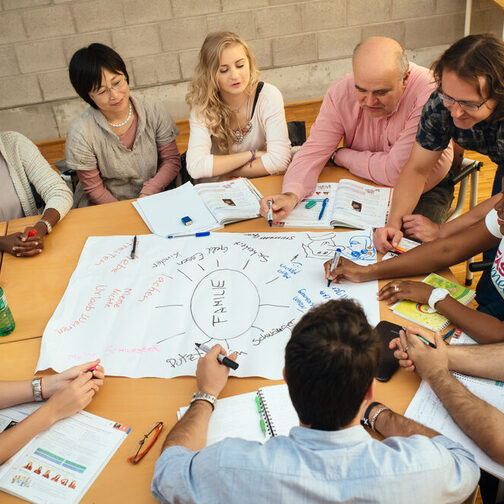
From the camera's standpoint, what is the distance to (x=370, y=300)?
4.84ft

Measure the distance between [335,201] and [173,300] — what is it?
0.76m

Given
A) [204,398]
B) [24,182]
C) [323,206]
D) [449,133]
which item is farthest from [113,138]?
[204,398]

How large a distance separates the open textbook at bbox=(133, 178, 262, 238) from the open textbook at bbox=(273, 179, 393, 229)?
18 cm

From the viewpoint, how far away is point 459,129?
→ 1.77m

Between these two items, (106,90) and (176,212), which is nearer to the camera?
(176,212)

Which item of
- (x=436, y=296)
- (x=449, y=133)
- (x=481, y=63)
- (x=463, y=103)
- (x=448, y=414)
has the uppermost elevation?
(x=481, y=63)

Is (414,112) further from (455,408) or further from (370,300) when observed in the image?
(455,408)

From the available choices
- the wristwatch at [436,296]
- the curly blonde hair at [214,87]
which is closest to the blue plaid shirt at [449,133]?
the wristwatch at [436,296]

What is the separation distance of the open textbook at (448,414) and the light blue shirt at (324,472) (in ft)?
0.49

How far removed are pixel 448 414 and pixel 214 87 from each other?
67.8 inches

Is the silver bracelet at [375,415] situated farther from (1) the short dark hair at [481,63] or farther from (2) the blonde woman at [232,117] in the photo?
(2) the blonde woman at [232,117]

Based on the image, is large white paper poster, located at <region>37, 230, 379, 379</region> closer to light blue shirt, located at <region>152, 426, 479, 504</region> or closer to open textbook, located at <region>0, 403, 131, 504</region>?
A: open textbook, located at <region>0, 403, 131, 504</region>

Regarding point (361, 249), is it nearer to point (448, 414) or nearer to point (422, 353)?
point (422, 353)

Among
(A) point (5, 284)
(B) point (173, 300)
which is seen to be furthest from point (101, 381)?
(A) point (5, 284)
